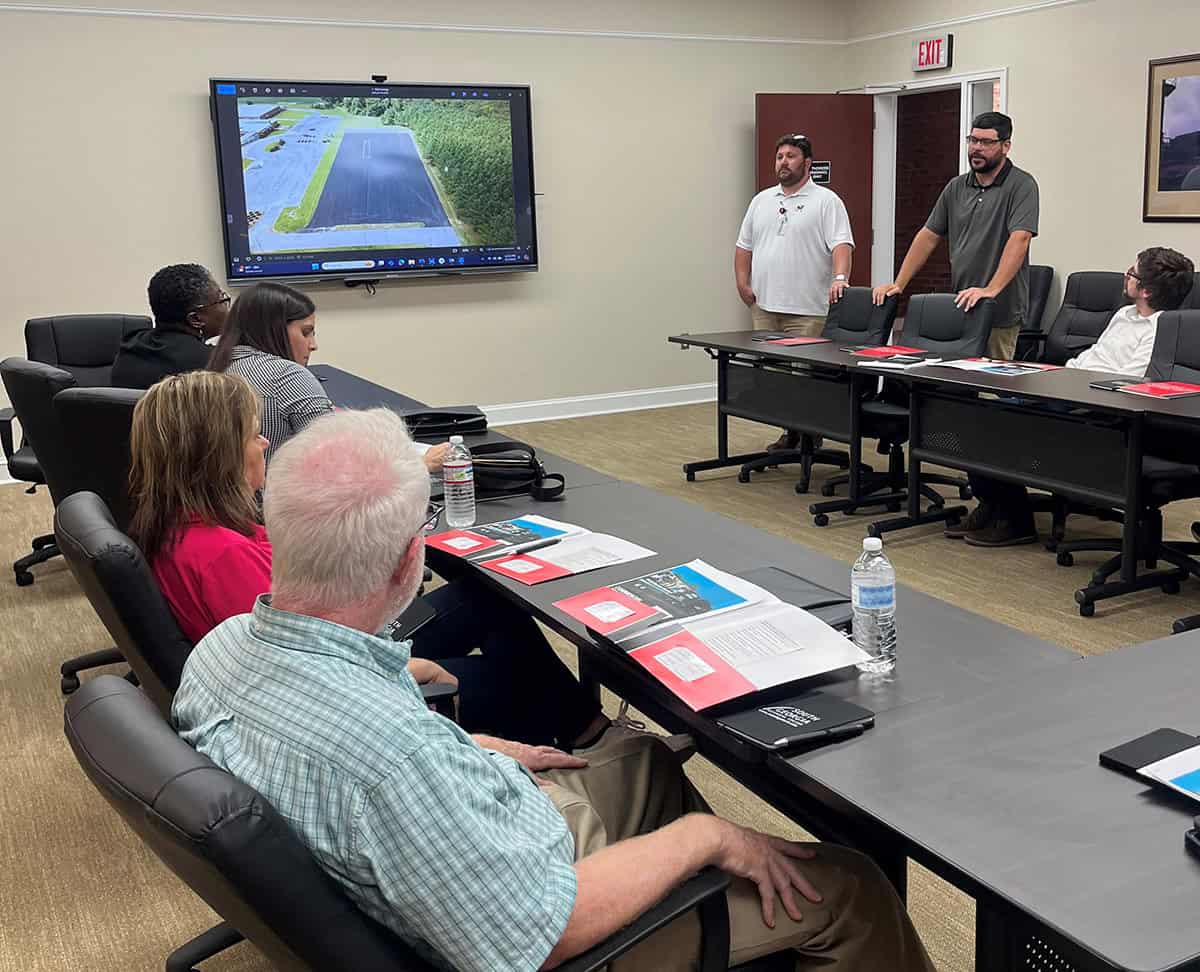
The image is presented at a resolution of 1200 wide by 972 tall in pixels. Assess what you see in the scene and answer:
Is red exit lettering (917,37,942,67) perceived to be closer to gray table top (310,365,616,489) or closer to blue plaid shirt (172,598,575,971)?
gray table top (310,365,616,489)

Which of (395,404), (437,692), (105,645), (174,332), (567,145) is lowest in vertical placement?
(105,645)

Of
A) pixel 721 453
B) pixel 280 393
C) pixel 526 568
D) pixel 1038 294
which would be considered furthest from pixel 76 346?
pixel 1038 294

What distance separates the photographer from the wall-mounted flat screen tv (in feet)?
21.5

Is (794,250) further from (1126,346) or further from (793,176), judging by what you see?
(1126,346)

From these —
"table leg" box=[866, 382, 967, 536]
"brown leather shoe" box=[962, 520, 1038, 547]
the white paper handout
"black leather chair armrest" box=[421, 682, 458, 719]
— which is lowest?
"brown leather shoe" box=[962, 520, 1038, 547]

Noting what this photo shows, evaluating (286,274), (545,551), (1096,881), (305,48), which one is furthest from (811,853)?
(305,48)

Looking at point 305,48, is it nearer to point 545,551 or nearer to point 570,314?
point 570,314

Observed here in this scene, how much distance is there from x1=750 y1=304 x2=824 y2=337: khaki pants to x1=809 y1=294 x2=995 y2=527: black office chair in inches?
40.6

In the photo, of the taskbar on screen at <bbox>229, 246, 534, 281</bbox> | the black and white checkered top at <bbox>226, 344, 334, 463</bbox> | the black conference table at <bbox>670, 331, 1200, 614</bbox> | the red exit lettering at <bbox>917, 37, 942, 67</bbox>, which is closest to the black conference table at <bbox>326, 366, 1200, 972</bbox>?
the black and white checkered top at <bbox>226, 344, 334, 463</bbox>

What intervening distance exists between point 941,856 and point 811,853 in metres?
0.32

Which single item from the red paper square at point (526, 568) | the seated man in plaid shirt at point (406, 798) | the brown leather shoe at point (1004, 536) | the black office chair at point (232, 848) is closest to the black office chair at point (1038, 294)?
the brown leather shoe at point (1004, 536)

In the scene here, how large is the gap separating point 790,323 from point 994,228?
4.42 feet

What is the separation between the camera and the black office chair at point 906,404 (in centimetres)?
514

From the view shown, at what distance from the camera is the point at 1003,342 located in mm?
5590
